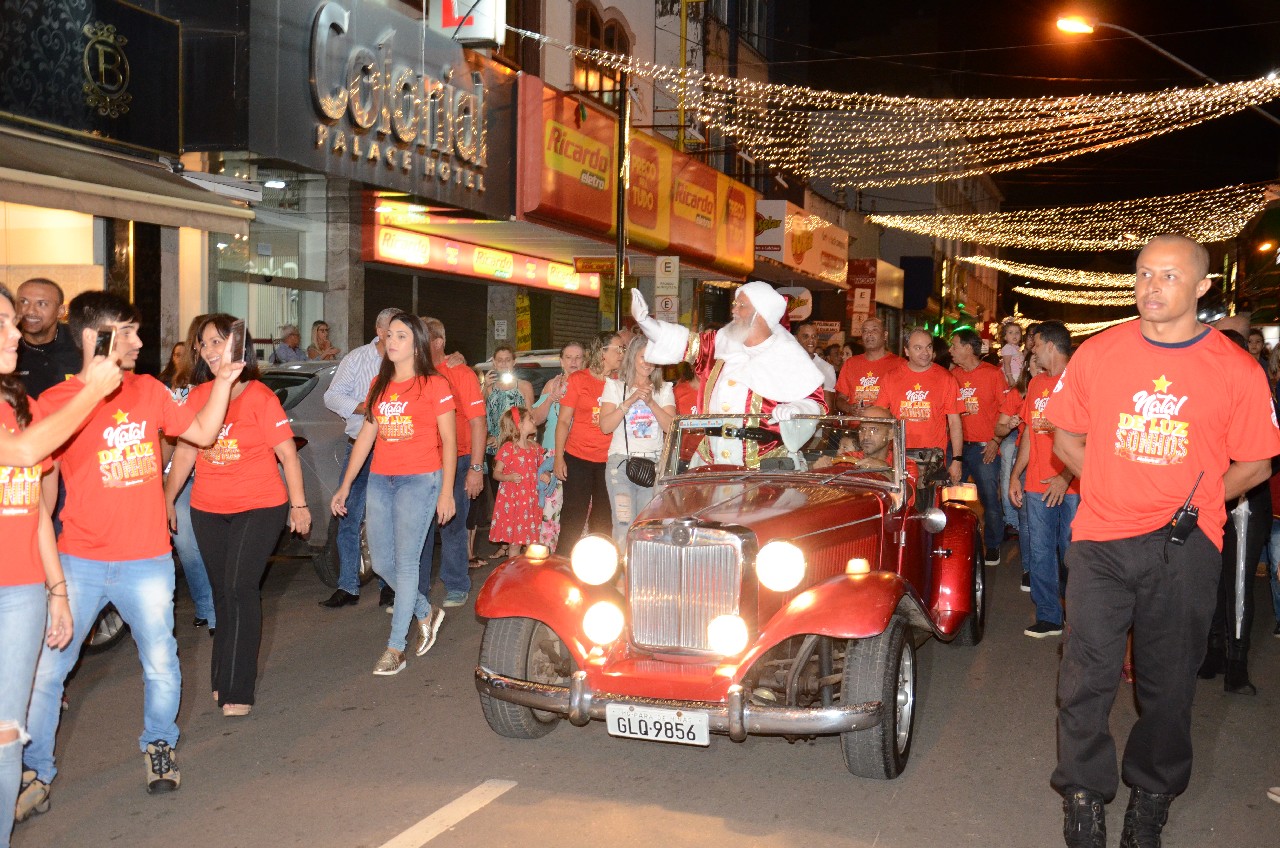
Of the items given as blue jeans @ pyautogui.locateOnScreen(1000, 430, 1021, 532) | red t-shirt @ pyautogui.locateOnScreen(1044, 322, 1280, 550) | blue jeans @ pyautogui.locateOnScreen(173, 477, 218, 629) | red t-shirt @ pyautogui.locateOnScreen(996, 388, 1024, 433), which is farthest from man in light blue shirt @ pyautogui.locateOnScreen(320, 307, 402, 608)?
blue jeans @ pyautogui.locateOnScreen(1000, 430, 1021, 532)

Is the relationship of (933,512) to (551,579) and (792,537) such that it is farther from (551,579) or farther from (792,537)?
(551,579)

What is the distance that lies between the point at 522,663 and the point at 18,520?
239 centimetres

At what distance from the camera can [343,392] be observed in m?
8.91

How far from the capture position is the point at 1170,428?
14.2ft

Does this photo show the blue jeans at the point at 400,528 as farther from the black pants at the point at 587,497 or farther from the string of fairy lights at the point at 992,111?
the string of fairy lights at the point at 992,111

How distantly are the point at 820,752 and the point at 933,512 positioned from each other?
1259mm

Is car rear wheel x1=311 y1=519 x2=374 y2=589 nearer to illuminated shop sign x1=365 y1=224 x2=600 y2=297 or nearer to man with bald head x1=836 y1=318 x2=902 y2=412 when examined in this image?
man with bald head x1=836 y1=318 x2=902 y2=412

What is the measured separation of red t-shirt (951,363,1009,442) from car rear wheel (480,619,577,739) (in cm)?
638

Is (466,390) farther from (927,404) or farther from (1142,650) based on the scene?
(1142,650)

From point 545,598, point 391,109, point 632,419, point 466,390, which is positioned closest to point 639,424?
point 632,419

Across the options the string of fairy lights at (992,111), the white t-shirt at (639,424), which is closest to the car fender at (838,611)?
the white t-shirt at (639,424)

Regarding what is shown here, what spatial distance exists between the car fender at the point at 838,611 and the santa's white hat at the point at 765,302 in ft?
6.94

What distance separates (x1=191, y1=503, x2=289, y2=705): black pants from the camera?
19.5 ft

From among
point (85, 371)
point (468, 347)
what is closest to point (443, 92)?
point (468, 347)
